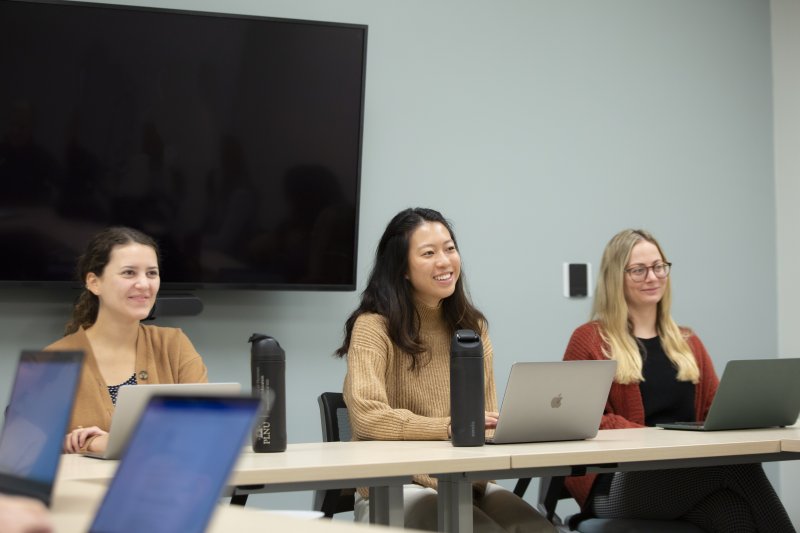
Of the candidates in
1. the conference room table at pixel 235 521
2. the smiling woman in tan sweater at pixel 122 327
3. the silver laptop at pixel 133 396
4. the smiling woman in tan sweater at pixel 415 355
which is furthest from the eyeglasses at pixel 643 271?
the conference room table at pixel 235 521

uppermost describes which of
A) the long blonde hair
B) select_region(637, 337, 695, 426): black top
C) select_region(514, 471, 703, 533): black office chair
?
the long blonde hair

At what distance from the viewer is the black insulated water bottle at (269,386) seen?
2242 millimetres

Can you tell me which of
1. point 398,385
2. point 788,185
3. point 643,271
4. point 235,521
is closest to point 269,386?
point 398,385

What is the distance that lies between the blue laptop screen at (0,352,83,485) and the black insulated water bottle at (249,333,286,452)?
913 millimetres

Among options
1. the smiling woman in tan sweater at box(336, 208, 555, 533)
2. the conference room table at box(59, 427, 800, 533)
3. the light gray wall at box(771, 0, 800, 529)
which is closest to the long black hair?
the smiling woman in tan sweater at box(336, 208, 555, 533)

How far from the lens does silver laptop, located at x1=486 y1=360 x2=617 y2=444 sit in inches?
92.3

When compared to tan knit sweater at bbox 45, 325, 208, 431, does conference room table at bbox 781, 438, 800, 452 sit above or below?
below

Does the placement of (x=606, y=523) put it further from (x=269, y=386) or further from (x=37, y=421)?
(x=37, y=421)

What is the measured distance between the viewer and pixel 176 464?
849 mm

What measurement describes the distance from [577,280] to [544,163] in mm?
515

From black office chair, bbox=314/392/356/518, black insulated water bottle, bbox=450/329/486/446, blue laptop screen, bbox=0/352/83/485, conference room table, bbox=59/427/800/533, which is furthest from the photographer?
black office chair, bbox=314/392/356/518

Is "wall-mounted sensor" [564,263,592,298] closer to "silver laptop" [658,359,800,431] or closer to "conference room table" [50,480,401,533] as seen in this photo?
"silver laptop" [658,359,800,431]

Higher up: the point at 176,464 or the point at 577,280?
the point at 577,280

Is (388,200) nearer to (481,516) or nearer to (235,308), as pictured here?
(235,308)
